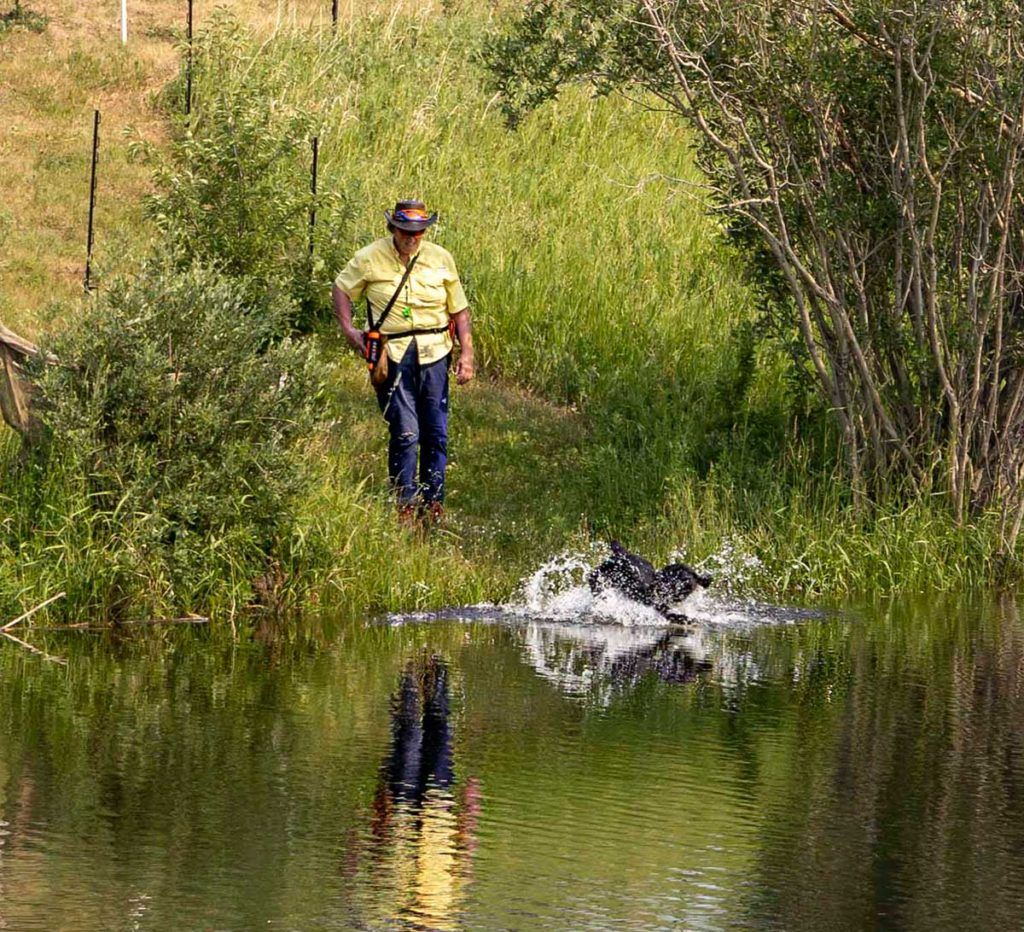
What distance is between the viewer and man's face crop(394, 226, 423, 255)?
1242 cm

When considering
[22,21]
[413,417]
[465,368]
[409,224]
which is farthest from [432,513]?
[22,21]

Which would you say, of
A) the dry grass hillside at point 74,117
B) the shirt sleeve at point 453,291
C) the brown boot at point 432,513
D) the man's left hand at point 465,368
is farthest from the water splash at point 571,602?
the dry grass hillside at point 74,117

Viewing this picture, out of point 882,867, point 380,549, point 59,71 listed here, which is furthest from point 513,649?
point 59,71

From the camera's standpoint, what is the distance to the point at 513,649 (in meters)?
10.3

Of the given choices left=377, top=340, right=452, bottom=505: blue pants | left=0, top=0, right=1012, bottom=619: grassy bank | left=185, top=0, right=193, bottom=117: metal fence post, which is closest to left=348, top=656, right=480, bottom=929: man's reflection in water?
left=0, top=0, right=1012, bottom=619: grassy bank

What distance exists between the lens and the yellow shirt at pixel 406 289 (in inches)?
491

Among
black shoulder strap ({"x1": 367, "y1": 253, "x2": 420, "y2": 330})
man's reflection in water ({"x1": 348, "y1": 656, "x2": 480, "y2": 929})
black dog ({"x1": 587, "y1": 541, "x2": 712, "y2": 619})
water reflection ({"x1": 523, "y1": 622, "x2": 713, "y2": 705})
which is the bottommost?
man's reflection in water ({"x1": 348, "y1": 656, "x2": 480, "y2": 929})

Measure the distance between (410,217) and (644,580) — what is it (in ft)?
8.95

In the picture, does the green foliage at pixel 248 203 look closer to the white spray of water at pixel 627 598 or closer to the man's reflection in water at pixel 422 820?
the white spray of water at pixel 627 598

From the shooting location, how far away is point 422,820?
671cm

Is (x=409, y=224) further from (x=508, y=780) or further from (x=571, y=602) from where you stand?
(x=508, y=780)

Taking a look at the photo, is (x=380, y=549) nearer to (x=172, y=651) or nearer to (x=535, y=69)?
(x=172, y=651)

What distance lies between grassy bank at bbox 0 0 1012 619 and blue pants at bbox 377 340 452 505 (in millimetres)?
358

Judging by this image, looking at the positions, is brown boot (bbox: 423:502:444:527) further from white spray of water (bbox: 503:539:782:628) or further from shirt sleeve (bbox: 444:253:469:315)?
shirt sleeve (bbox: 444:253:469:315)
